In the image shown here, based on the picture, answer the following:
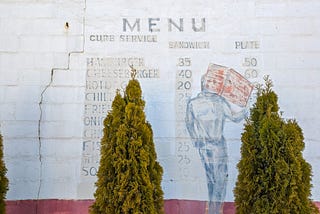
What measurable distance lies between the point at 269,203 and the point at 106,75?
1829 mm

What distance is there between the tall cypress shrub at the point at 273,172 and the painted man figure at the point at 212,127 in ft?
1.57

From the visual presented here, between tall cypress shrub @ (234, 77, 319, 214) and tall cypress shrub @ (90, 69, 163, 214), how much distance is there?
652 millimetres

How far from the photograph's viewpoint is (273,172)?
11.0ft

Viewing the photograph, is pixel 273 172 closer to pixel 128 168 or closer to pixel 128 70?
pixel 128 168

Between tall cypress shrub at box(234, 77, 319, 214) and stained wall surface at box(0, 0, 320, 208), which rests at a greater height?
stained wall surface at box(0, 0, 320, 208)

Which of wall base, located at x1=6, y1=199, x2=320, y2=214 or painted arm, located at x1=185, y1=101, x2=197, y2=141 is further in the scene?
painted arm, located at x1=185, y1=101, x2=197, y2=141

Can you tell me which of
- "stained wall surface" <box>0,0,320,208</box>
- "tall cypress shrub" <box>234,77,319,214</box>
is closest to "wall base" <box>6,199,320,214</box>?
"stained wall surface" <box>0,0,320,208</box>

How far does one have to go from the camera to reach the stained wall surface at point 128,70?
404cm

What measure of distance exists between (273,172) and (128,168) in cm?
104

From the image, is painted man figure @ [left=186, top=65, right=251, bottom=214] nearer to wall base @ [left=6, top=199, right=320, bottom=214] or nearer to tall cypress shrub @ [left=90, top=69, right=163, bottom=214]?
wall base @ [left=6, top=199, right=320, bottom=214]

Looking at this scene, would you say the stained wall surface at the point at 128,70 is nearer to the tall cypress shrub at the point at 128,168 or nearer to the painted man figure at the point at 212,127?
the painted man figure at the point at 212,127

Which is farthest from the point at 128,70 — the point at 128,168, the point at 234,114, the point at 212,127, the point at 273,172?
the point at 273,172

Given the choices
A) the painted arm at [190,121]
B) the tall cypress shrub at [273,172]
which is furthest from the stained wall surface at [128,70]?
the tall cypress shrub at [273,172]

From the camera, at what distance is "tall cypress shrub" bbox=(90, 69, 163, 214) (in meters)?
3.28
